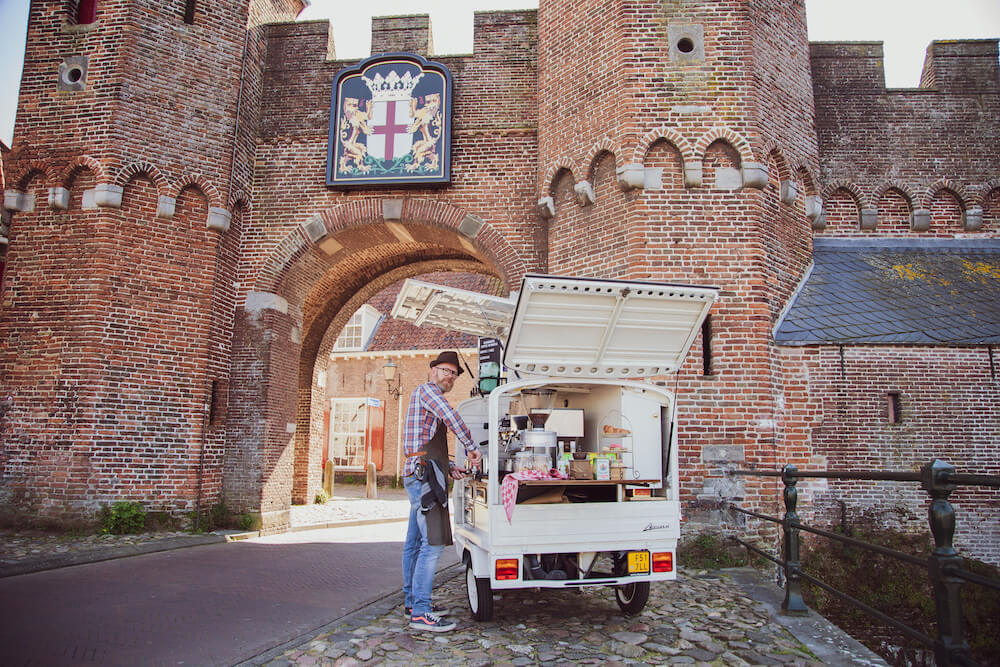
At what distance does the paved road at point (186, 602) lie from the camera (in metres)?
4.39

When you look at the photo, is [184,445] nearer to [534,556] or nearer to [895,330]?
[534,556]

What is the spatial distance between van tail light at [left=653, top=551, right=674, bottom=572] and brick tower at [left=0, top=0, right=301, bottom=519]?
7554 mm

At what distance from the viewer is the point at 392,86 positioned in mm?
11445

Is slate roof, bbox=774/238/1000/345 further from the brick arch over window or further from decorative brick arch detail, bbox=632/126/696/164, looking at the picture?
decorative brick arch detail, bbox=632/126/696/164

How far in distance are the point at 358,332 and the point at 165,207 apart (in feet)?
51.7

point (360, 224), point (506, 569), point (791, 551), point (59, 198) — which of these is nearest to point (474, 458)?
point (506, 569)

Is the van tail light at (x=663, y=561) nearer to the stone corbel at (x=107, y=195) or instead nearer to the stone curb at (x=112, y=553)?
the stone curb at (x=112, y=553)

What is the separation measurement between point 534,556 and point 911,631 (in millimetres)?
2432

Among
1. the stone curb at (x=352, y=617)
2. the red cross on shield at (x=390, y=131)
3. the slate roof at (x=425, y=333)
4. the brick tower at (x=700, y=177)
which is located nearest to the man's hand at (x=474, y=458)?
the stone curb at (x=352, y=617)

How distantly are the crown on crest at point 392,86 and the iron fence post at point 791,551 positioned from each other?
8.84 meters

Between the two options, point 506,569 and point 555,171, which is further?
point 555,171

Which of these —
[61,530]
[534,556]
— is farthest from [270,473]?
[534,556]

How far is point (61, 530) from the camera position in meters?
9.11

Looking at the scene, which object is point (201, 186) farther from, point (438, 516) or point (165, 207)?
point (438, 516)
